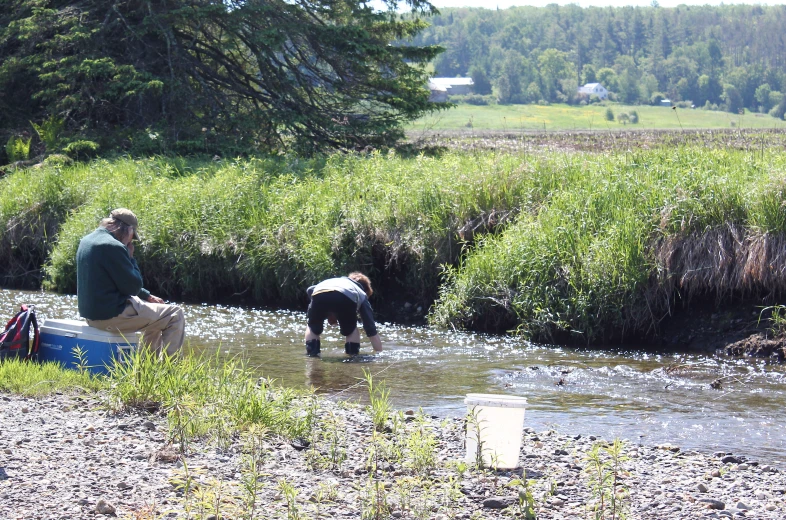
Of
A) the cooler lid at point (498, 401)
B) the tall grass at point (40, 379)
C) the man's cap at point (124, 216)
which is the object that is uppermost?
the man's cap at point (124, 216)

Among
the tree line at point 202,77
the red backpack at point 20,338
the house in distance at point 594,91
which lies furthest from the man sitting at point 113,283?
the house in distance at point 594,91

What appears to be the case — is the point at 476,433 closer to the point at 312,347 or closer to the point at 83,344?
the point at 83,344

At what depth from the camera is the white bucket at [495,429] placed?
5570 millimetres

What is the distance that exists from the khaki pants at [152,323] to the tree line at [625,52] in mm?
48039

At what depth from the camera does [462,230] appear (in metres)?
12.7

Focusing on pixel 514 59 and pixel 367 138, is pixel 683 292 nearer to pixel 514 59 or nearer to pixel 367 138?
pixel 367 138

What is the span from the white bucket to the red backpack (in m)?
4.33

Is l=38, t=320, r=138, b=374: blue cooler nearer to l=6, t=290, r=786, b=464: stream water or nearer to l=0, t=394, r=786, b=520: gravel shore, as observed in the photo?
l=6, t=290, r=786, b=464: stream water

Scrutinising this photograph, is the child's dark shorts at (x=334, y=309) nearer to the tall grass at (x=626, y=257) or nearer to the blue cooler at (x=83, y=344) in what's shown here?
the tall grass at (x=626, y=257)

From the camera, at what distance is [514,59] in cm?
9656

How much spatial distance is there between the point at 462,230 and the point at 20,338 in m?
6.58

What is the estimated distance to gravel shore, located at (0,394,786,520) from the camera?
473 centimetres

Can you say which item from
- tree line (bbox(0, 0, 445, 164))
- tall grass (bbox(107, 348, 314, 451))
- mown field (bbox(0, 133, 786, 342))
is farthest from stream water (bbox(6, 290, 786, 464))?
tree line (bbox(0, 0, 445, 164))

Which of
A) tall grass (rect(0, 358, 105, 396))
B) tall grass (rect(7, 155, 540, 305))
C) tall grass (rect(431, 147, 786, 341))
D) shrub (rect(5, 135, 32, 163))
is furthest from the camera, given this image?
shrub (rect(5, 135, 32, 163))
